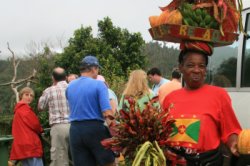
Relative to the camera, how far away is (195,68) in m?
3.32

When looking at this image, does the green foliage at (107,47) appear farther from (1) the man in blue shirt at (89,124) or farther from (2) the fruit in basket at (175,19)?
(2) the fruit in basket at (175,19)

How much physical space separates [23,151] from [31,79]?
1445 centimetres

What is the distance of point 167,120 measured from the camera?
3113 mm

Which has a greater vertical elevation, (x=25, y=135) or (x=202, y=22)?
(x=202, y=22)

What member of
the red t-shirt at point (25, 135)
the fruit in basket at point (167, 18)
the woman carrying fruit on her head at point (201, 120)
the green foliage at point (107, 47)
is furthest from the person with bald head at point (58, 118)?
the green foliage at point (107, 47)

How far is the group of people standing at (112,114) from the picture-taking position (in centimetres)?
322

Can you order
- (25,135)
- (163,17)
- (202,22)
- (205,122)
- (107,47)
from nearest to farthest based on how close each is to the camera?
(205,122)
(202,22)
(163,17)
(25,135)
(107,47)

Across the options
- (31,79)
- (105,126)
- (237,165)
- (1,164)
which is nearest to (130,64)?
(31,79)

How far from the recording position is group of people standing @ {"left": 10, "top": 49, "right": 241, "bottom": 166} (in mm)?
3221

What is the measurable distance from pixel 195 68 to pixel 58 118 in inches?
188

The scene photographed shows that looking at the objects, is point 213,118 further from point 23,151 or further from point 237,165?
point 23,151

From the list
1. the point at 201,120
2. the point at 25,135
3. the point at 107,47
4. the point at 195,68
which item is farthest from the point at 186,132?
the point at 107,47

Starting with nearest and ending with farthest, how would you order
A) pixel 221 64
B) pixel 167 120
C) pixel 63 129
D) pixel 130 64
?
pixel 167 120
pixel 221 64
pixel 63 129
pixel 130 64

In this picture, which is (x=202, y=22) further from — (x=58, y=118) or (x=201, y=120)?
(x=58, y=118)
